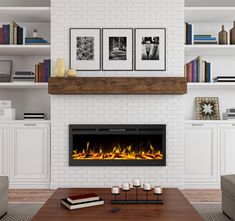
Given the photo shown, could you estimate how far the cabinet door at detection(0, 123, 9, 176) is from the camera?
4.89 metres

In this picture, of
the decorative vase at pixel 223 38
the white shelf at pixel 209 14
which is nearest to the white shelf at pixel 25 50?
the white shelf at pixel 209 14

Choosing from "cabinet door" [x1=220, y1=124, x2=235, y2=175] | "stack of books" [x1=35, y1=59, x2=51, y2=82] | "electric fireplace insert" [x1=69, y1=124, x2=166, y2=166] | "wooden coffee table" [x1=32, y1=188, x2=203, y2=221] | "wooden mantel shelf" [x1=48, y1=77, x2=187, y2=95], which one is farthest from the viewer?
"stack of books" [x1=35, y1=59, x2=51, y2=82]

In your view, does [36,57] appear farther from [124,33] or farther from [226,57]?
[226,57]

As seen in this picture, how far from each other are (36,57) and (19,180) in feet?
5.87

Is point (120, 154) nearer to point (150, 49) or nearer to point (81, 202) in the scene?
point (150, 49)

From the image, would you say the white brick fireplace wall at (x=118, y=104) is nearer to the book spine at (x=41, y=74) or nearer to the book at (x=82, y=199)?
the book spine at (x=41, y=74)

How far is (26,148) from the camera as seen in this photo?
16.1ft

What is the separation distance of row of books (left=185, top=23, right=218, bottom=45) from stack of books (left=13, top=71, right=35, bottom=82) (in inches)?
84.6

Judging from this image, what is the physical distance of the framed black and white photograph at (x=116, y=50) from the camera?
4891mm

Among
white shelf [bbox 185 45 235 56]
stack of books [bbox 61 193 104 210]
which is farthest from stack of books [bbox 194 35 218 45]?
stack of books [bbox 61 193 104 210]

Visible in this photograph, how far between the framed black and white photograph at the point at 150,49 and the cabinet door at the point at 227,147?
115cm

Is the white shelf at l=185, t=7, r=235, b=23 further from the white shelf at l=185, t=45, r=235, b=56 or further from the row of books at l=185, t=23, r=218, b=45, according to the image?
the white shelf at l=185, t=45, r=235, b=56

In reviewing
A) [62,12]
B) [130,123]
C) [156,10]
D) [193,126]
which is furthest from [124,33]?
[193,126]

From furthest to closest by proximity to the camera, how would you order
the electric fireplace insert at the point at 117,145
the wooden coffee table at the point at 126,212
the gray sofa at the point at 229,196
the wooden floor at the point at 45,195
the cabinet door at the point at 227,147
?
the cabinet door at the point at 227,147 < the electric fireplace insert at the point at 117,145 < the wooden floor at the point at 45,195 < the gray sofa at the point at 229,196 < the wooden coffee table at the point at 126,212
